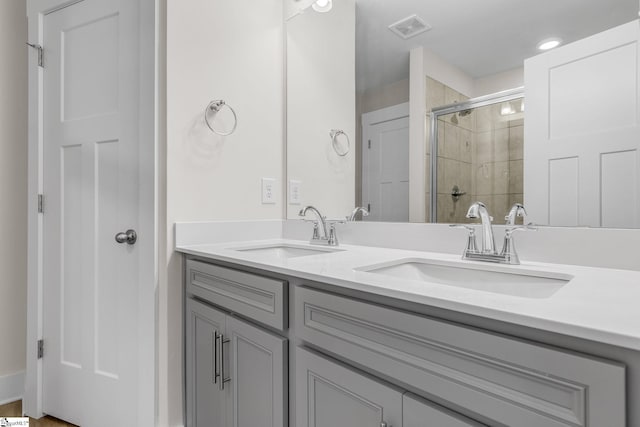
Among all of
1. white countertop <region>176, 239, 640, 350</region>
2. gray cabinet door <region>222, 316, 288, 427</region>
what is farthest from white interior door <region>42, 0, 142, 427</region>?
white countertop <region>176, 239, 640, 350</region>

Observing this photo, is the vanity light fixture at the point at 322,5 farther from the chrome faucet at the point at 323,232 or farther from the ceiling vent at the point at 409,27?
the chrome faucet at the point at 323,232

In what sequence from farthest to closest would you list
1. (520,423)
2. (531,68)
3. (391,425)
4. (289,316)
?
(531,68), (289,316), (391,425), (520,423)

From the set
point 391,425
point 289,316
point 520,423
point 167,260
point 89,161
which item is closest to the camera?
point 520,423

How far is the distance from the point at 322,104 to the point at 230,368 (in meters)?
1.28

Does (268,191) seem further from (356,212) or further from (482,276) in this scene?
(482,276)

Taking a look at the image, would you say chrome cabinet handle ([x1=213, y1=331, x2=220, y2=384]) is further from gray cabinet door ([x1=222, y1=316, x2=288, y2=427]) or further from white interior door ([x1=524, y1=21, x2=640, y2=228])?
white interior door ([x1=524, y1=21, x2=640, y2=228])

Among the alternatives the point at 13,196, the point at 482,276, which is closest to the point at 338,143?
the point at 482,276

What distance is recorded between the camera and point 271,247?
1528 millimetres

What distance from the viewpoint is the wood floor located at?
4.88ft

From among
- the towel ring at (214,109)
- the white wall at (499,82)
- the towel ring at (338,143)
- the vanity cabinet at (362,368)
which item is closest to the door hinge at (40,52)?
the towel ring at (214,109)

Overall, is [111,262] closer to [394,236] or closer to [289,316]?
[289,316]

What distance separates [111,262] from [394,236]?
3.90ft

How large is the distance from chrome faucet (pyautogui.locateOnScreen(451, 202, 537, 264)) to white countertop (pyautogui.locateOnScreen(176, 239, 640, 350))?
1.7 inches

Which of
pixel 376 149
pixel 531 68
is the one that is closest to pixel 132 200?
pixel 376 149
